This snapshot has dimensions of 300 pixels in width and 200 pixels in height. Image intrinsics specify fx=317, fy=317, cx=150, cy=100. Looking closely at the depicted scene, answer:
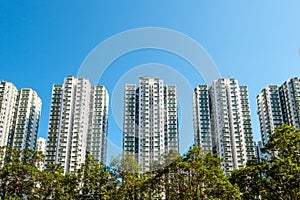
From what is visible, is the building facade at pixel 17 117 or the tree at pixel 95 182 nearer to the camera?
the tree at pixel 95 182

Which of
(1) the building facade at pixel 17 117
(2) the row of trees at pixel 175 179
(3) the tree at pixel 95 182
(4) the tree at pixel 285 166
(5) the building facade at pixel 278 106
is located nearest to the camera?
(4) the tree at pixel 285 166

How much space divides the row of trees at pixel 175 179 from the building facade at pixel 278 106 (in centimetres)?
3168

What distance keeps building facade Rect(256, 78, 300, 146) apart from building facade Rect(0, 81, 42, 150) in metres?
33.8

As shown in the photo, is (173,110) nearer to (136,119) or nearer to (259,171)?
(136,119)

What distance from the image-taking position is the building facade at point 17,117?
146ft

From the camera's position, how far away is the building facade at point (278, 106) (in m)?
42.2

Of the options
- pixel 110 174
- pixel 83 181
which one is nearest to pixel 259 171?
pixel 110 174

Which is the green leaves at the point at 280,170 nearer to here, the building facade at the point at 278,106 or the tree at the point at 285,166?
the tree at the point at 285,166

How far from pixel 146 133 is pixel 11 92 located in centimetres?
4348

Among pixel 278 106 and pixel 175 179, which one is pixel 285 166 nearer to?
pixel 175 179

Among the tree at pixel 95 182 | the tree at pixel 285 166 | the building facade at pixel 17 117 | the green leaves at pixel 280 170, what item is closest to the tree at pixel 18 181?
the tree at pixel 95 182

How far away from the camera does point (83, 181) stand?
1389 centimetres

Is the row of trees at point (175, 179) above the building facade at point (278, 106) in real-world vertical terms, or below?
below

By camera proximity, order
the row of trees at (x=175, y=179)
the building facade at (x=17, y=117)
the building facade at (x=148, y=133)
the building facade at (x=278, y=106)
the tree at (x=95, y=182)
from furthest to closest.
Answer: the building facade at (x=17, y=117) → the building facade at (x=278, y=106) → the tree at (x=95, y=182) → the row of trees at (x=175, y=179) → the building facade at (x=148, y=133)
